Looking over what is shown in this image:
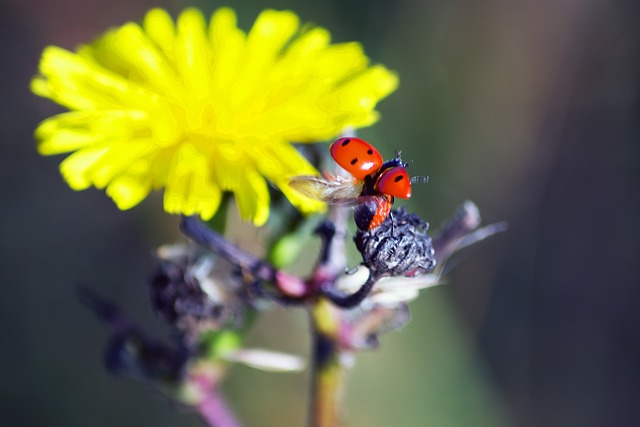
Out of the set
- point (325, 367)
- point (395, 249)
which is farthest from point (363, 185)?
point (325, 367)

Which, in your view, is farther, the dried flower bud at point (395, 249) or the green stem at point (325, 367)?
the green stem at point (325, 367)

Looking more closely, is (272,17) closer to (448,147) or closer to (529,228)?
(448,147)

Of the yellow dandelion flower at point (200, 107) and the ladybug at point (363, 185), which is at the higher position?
the yellow dandelion flower at point (200, 107)

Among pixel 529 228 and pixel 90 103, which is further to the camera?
pixel 529 228

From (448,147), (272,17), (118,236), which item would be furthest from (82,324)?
(272,17)

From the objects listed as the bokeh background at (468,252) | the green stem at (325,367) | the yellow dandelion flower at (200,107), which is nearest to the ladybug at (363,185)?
the yellow dandelion flower at (200,107)

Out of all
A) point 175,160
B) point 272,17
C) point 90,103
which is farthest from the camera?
point 272,17

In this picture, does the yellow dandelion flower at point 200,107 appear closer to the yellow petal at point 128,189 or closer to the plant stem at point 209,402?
the yellow petal at point 128,189

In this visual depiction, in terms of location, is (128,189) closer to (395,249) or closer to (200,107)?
(200,107)

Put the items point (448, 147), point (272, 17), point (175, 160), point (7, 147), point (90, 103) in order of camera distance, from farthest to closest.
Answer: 1. point (7, 147)
2. point (448, 147)
3. point (272, 17)
4. point (90, 103)
5. point (175, 160)
